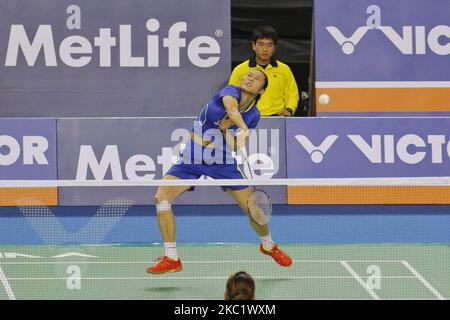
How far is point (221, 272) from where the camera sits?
422 inches

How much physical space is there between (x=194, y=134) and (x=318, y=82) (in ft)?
8.71

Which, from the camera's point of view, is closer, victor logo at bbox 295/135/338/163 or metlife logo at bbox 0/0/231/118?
victor logo at bbox 295/135/338/163

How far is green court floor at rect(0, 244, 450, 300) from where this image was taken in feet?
32.0

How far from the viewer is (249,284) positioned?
6590 mm

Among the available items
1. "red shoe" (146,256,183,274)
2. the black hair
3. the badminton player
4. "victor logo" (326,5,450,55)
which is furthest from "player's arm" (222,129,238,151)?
the black hair

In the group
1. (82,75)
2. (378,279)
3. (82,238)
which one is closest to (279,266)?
(378,279)

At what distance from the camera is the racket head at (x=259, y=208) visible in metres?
10.4

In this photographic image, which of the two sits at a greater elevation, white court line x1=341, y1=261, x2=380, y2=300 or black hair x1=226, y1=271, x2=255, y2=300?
black hair x1=226, y1=271, x2=255, y2=300

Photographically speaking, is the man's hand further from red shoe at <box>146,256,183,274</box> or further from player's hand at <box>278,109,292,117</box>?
red shoe at <box>146,256,183,274</box>

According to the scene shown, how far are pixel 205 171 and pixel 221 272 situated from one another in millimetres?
983

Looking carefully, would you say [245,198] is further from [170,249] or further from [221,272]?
[170,249]

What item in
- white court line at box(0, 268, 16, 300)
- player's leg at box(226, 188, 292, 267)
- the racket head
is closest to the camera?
white court line at box(0, 268, 16, 300)

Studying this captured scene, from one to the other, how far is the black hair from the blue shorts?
397 centimetres
